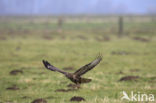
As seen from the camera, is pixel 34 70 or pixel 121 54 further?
pixel 121 54

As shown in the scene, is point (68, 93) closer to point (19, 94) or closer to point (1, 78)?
point (19, 94)

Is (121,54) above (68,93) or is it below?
above

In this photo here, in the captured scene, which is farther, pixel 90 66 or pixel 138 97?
pixel 138 97

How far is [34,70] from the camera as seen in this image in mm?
28734

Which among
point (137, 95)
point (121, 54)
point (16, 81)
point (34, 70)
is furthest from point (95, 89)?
point (121, 54)

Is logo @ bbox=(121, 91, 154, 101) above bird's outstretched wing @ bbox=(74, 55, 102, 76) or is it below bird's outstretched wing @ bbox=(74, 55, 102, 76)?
below

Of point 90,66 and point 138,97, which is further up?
point 90,66

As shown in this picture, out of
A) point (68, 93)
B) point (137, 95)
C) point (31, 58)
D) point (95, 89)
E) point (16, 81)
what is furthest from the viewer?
point (31, 58)

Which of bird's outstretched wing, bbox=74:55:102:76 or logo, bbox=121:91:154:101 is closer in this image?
bird's outstretched wing, bbox=74:55:102:76

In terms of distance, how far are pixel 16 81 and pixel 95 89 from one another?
22.0 ft

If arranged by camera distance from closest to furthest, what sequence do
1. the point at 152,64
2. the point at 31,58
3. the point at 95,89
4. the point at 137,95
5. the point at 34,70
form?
the point at 137,95, the point at 95,89, the point at 34,70, the point at 152,64, the point at 31,58

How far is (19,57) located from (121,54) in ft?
44.7

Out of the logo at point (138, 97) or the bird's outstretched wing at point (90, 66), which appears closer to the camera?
the bird's outstretched wing at point (90, 66)

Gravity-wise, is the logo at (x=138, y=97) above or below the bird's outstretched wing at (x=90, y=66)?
below
